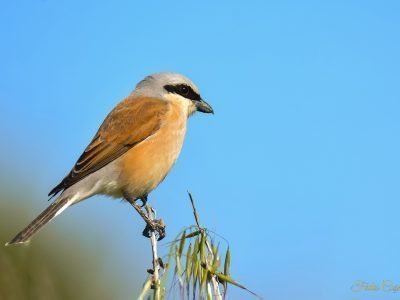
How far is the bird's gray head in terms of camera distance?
462 cm

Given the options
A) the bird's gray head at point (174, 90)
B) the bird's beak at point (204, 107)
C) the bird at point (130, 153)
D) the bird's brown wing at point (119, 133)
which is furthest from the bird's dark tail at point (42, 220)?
the bird's beak at point (204, 107)

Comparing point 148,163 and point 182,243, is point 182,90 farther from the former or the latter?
point 182,243

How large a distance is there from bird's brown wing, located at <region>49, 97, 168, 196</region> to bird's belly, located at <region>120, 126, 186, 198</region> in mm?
61

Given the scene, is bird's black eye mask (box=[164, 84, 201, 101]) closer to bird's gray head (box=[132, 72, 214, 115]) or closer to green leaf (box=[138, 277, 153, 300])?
bird's gray head (box=[132, 72, 214, 115])

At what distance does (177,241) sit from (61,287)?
1.84 m

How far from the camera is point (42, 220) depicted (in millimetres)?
3443

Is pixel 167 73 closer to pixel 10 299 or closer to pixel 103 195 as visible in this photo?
pixel 103 195

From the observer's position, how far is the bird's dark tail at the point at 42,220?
3.26 m

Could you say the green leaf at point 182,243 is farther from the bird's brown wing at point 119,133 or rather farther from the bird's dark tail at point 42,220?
the bird's brown wing at point 119,133

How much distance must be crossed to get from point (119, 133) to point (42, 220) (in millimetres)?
909

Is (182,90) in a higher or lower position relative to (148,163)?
higher

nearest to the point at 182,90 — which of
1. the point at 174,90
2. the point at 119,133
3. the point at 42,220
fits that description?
the point at 174,90

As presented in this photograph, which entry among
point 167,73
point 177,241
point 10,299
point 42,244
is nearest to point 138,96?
point 167,73

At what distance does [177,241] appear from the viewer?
2078mm
